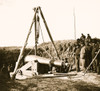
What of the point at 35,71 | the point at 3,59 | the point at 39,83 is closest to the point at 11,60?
the point at 3,59

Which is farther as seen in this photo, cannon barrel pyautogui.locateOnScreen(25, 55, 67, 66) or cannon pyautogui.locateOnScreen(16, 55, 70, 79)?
cannon pyautogui.locateOnScreen(16, 55, 70, 79)

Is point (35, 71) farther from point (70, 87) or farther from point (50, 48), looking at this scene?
point (50, 48)

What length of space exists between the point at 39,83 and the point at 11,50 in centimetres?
1055

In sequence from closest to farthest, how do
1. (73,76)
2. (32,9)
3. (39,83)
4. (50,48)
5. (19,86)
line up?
(19,86) < (39,83) < (73,76) < (32,9) < (50,48)

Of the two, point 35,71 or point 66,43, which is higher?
point 66,43

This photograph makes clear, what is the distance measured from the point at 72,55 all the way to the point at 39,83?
1119 centimetres

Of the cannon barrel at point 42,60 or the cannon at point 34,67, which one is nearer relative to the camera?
the cannon barrel at point 42,60

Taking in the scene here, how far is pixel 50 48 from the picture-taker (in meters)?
20.9

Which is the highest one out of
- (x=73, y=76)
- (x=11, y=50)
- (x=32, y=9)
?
(x=32, y=9)

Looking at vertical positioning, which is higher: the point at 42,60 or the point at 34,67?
the point at 42,60

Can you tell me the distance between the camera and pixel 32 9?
32.2 ft

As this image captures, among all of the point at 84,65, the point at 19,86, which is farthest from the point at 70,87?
the point at 84,65

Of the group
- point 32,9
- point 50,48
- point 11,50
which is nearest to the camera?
point 32,9

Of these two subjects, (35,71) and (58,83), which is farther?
(35,71)
